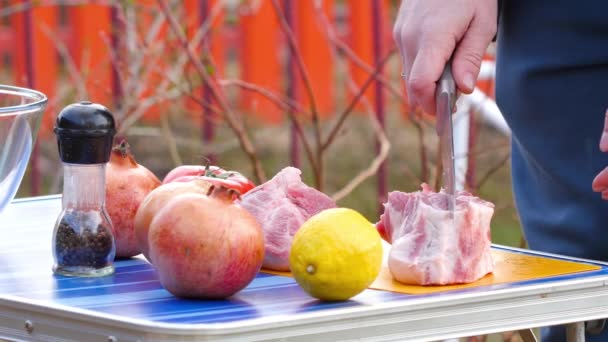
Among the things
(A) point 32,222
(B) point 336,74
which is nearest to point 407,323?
(A) point 32,222

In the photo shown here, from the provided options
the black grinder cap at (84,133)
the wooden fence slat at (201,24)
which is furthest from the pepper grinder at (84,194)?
the wooden fence slat at (201,24)

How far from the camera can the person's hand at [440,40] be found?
1852 mm

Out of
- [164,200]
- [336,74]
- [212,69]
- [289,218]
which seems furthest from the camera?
[336,74]

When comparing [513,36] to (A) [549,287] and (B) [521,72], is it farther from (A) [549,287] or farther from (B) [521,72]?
(A) [549,287]

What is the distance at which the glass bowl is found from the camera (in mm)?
1806

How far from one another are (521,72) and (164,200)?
2.34ft

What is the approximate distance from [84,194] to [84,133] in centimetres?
10

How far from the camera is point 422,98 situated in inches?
73.4

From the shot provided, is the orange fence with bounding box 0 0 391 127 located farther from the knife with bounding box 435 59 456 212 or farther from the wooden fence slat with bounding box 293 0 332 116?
the knife with bounding box 435 59 456 212

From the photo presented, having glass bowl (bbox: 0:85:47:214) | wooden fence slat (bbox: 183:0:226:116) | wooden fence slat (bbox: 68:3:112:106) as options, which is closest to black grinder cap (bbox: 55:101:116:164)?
glass bowl (bbox: 0:85:47:214)

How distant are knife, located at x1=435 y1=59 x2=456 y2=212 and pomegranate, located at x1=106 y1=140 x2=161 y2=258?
17.9 inches

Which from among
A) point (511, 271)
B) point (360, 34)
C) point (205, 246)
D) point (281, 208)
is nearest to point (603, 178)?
point (511, 271)

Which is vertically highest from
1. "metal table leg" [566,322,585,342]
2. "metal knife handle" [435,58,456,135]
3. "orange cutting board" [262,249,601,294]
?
"metal knife handle" [435,58,456,135]

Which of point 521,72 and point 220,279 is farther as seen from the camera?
point 521,72
